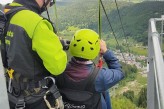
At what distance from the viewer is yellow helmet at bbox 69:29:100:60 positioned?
7.46ft

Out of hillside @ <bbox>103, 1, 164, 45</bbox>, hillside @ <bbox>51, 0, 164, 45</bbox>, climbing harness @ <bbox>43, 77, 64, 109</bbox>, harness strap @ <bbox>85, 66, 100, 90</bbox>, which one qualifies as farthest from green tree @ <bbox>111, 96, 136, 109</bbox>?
hillside @ <bbox>103, 1, 164, 45</bbox>

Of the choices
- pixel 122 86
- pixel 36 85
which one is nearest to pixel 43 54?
pixel 36 85

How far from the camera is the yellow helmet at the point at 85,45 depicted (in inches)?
89.5

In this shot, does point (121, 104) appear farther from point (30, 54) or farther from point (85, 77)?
point (30, 54)

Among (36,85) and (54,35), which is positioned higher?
(54,35)

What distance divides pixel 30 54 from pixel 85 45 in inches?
17.0

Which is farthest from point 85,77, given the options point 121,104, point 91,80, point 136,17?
point 136,17

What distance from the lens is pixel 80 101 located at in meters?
2.25

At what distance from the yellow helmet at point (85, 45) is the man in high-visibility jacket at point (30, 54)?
0.26 m

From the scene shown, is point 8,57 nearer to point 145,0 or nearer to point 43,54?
point 43,54

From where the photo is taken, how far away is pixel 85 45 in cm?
230

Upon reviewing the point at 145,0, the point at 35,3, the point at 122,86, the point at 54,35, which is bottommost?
the point at 122,86

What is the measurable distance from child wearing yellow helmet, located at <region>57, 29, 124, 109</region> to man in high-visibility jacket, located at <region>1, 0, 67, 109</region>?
0.19 m

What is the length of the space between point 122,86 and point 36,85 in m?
41.7
